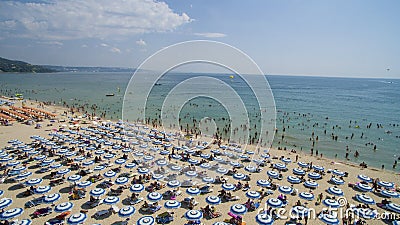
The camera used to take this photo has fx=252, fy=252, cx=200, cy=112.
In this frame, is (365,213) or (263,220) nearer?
(263,220)

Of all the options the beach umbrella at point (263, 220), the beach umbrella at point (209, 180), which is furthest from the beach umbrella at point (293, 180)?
the beach umbrella at point (263, 220)

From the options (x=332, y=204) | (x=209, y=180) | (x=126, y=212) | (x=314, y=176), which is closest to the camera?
(x=126, y=212)

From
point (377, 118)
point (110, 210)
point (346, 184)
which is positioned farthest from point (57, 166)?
point (377, 118)

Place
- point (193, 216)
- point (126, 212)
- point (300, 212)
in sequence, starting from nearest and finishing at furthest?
point (193, 216) < point (126, 212) < point (300, 212)

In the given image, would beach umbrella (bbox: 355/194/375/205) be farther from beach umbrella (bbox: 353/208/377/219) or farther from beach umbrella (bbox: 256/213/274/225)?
beach umbrella (bbox: 256/213/274/225)

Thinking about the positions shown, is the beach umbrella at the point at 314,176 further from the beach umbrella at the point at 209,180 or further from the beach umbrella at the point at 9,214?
the beach umbrella at the point at 9,214

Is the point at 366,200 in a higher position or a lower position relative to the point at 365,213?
higher

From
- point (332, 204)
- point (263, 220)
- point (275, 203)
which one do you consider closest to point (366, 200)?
point (332, 204)

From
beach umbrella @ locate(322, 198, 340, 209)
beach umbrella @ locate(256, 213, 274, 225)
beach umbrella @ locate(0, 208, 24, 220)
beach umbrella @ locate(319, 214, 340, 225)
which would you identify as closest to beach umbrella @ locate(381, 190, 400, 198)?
beach umbrella @ locate(322, 198, 340, 209)

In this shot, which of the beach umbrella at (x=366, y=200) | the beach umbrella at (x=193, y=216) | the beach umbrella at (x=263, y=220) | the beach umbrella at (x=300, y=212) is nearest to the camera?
the beach umbrella at (x=263, y=220)

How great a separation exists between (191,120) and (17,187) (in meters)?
34.5

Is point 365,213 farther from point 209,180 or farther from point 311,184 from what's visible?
point 209,180

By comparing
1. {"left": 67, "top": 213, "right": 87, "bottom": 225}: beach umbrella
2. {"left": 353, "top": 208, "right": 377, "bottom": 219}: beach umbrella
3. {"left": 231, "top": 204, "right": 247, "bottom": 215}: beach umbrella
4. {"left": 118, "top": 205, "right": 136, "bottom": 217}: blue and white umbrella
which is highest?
{"left": 231, "top": 204, "right": 247, "bottom": 215}: beach umbrella

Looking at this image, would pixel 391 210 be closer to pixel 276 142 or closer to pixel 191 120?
pixel 276 142
